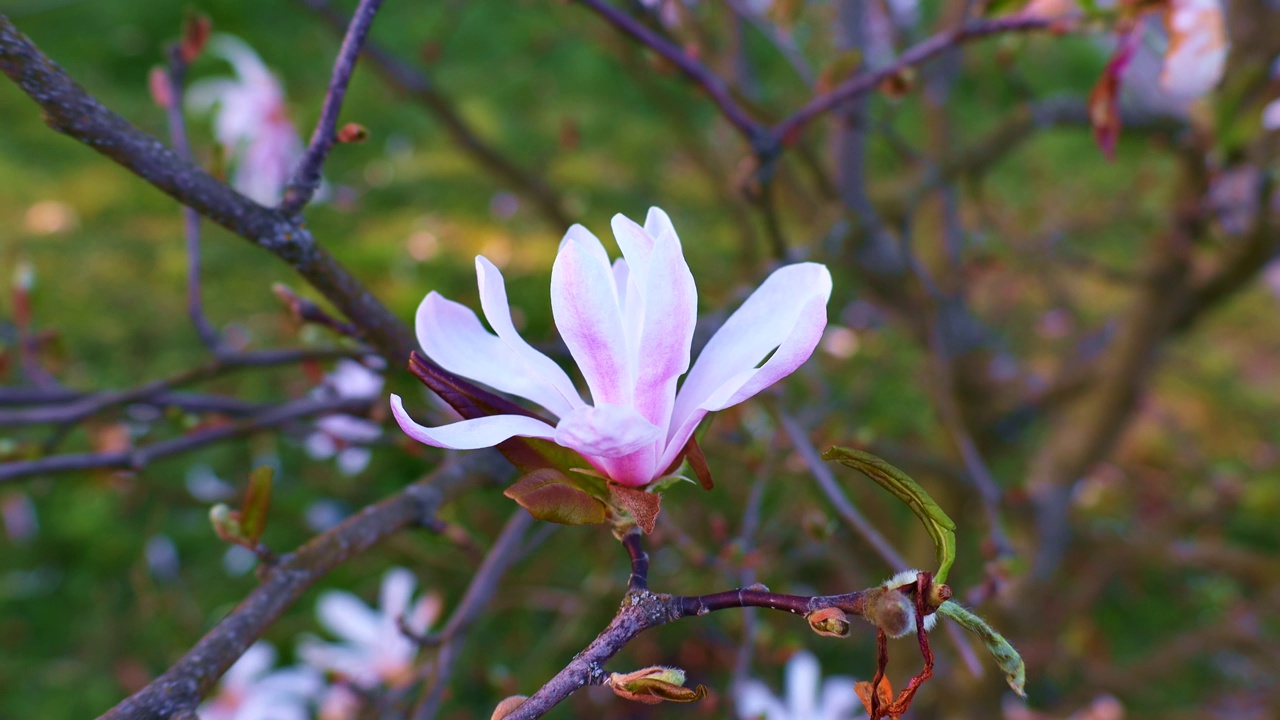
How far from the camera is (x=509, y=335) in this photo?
1.38 feet

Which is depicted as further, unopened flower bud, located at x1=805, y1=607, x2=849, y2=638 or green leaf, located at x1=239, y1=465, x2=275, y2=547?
green leaf, located at x1=239, y1=465, x2=275, y2=547

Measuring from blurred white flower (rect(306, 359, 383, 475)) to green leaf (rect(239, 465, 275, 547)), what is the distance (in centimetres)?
30

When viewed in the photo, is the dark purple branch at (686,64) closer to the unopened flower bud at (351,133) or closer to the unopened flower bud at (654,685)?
the unopened flower bud at (351,133)

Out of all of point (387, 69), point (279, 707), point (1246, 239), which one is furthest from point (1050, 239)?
point (279, 707)

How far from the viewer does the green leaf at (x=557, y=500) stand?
1.28 ft

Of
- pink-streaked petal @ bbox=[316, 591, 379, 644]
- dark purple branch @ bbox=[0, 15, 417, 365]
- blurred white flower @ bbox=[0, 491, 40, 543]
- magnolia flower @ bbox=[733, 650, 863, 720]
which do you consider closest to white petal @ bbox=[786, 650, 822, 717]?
magnolia flower @ bbox=[733, 650, 863, 720]

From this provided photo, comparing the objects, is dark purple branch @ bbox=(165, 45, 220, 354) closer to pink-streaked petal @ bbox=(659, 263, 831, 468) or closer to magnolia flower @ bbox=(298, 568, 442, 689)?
pink-streaked petal @ bbox=(659, 263, 831, 468)

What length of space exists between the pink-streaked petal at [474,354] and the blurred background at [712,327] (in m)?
0.18

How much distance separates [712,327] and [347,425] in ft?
1.88

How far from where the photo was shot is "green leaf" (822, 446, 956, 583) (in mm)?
327

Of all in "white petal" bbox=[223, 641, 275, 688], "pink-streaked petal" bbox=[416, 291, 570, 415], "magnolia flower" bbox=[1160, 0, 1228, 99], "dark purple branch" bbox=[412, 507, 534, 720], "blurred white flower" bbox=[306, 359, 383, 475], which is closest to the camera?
"pink-streaked petal" bbox=[416, 291, 570, 415]

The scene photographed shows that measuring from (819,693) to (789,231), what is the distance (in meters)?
0.97

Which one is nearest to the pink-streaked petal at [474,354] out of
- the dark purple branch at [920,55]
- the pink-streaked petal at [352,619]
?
the dark purple branch at [920,55]

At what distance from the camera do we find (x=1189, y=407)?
8.42ft
